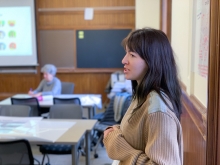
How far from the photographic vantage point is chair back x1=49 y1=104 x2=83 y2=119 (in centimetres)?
347

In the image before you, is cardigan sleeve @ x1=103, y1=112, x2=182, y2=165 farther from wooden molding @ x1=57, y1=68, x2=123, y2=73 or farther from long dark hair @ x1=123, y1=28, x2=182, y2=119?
wooden molding @ x1=57, y1=68, x2=123, y2=73

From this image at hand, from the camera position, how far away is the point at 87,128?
2809 mm

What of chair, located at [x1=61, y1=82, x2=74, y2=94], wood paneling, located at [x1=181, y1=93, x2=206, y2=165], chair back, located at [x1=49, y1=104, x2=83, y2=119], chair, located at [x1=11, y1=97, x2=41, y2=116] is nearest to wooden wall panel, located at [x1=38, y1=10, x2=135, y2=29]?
chair, located at [x1=61, y1=82, x2=74, y2=94]

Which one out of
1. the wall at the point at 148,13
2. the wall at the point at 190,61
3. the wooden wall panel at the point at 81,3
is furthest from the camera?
the wooden wall panel at the point at 81,3

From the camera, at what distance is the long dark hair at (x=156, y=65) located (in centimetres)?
104

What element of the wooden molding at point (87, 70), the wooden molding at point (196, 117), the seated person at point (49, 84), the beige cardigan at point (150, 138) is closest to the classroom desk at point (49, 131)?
the wooden molding at point (196, 117)

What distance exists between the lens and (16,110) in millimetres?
3436

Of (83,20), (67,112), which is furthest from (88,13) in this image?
(67,112)

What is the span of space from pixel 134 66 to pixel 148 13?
409cm

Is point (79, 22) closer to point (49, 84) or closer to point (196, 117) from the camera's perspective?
point (49, 84)

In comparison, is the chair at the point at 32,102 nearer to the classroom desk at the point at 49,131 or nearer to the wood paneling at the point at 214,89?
the classroom desk at the point at 49,131

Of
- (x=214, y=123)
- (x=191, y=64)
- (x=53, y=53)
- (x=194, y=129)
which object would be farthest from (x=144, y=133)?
(x=53, y=53)

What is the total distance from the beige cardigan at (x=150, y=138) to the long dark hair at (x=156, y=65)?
0.04m

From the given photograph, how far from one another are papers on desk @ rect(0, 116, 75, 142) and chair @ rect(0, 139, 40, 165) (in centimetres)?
17
